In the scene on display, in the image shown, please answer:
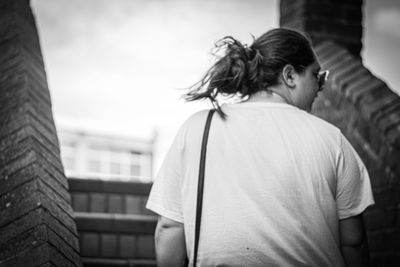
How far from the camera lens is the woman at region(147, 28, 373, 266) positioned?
5.93 feet

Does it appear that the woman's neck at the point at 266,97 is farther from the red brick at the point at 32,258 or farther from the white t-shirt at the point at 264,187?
the red brick at the point at 32,258

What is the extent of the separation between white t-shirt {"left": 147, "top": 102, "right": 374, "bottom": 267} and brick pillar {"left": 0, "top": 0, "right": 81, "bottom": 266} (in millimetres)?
464

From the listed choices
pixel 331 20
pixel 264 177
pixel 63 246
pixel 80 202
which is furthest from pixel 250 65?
pixel 331 20

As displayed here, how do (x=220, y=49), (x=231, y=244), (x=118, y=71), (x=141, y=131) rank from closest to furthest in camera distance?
(x=231, y=244) < (x=220, y=49) < (x=118, y=71) < (x=141, y=131)

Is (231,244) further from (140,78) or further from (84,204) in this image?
(140,78)

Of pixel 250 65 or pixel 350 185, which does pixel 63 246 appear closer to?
pixel 250 65

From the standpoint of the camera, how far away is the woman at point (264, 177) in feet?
5.93

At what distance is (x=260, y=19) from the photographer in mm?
10328

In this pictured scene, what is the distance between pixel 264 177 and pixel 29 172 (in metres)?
1.07

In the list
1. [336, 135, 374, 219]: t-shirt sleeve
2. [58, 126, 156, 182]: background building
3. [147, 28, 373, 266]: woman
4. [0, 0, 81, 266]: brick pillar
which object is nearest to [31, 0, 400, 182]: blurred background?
[147, 28, 373, 266]: woman

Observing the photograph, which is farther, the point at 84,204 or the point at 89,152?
the point at 89,152

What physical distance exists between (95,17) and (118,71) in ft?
12.4

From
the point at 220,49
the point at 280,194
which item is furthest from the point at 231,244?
the point at 220,49

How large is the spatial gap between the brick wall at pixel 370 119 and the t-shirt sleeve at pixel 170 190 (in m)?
1.66
